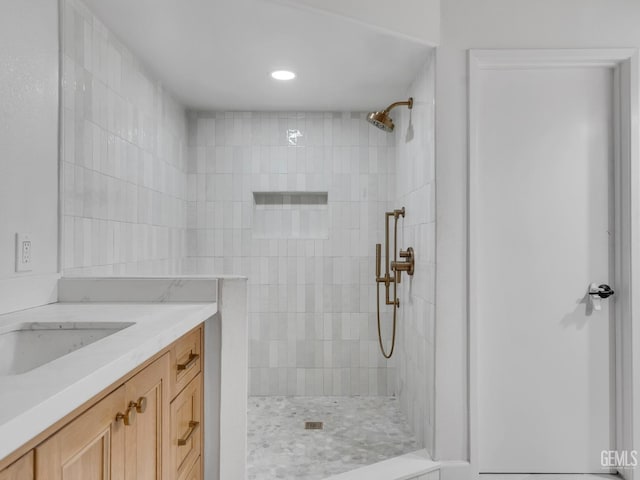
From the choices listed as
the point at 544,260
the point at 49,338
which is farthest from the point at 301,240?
the point at 49,338

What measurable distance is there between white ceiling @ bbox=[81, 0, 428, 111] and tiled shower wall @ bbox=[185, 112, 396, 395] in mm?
291

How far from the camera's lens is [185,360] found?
1.57m

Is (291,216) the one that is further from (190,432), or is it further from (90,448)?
(90,448)

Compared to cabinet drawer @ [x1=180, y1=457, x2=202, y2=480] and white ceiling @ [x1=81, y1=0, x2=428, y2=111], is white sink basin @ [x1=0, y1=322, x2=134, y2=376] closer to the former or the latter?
cabinet drawer @ [x1=180, y1=457, x2=202, y2=480]

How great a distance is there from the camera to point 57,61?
5.72 feet

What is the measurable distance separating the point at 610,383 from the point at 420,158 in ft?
4.77

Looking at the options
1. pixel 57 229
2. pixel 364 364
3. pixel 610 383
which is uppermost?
pixel 57 229

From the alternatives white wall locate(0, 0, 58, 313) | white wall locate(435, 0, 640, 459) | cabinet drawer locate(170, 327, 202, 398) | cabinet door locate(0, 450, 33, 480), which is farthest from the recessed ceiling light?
cabinet door locate(0, 450, 33, 480)

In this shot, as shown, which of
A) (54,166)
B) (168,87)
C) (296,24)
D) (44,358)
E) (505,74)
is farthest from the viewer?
(168,87)

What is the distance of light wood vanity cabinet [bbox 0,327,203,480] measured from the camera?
2.57 ft

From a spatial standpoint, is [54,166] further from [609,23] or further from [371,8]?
[609,23]

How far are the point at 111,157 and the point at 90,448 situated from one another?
1.58m

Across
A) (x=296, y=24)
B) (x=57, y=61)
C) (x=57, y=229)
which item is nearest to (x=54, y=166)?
(x=57, y=229)

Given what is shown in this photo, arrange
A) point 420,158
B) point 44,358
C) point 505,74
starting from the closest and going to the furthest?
point 44,358, point 505,74, point 420,158
